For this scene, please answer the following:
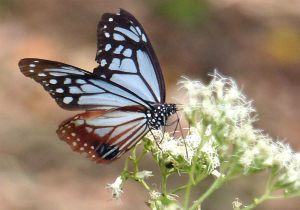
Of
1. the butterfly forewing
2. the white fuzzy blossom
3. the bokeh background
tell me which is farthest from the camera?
the bokeh background

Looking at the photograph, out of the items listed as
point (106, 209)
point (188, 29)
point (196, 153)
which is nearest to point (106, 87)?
point (196, 153)

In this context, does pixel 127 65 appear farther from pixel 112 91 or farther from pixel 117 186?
pixel 117 186

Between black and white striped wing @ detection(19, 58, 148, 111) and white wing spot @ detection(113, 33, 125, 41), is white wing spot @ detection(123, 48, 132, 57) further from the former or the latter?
black and white striped wing @ detection(19, 58, 148, 111)

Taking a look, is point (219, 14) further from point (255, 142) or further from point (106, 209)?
point (255, 142)

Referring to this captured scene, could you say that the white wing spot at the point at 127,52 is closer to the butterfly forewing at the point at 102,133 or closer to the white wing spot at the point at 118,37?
the white wing spot at the point at 118,37

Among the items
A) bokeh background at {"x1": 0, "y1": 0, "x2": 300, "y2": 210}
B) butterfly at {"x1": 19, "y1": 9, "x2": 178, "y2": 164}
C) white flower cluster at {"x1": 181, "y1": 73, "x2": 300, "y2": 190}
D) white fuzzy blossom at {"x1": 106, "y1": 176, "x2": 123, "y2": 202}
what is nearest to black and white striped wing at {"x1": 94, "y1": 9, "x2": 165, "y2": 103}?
butterfly at {"x1": 19, "y1": 9, "x2": 178, "y2": 164}

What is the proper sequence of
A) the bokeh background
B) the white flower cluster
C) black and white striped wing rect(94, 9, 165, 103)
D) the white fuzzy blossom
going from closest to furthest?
1. the white flower cluster
2. the white fuzzy blossom
3. black and white striped wing rect(94, 9, 165, 103)
4. the bokeh background

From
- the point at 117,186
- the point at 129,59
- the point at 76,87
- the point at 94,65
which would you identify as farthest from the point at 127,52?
the point at 94,65
